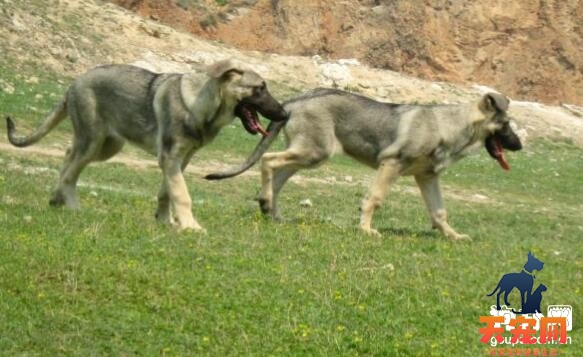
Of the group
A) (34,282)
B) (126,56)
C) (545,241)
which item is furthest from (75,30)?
(34,282)

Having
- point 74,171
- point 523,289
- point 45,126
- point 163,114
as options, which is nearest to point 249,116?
point 163,114

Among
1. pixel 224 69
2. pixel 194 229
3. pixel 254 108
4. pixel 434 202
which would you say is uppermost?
pixel 224 69

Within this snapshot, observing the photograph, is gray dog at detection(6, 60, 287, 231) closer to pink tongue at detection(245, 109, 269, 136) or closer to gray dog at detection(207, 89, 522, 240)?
pink tongue at detection(245, 109, 269, 136)

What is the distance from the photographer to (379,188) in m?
12.9

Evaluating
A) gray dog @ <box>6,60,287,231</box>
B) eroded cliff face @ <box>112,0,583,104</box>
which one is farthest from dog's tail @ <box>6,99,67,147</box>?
eroded cliff face @ <box>112,0,583,104</box>

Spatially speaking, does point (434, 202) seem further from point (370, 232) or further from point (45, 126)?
point (45, 126)

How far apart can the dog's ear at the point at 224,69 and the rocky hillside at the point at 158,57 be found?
14251 millimetres

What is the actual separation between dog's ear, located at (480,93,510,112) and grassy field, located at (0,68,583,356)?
163 cm

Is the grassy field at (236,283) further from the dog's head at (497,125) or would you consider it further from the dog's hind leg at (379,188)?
the dog's head at (497,125)

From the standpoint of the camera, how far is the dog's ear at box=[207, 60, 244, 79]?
1101cm

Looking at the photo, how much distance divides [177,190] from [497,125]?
14.4 feet

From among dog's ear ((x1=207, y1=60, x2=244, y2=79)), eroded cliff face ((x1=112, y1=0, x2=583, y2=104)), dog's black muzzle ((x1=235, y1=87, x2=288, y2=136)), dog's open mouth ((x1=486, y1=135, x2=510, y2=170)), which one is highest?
dog's ear ((x1=207, y1=60, x2=244, y2=79))

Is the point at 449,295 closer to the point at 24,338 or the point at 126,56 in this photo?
the point at 24,338

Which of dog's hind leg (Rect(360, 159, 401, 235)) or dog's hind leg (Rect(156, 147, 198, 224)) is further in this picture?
dog's hind leg (Rect(360, 159, 401, 235))
